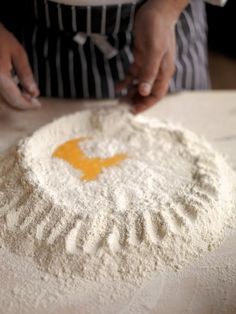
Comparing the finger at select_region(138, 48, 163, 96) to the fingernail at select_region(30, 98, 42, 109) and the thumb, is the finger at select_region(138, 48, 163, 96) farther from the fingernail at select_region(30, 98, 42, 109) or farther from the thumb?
the fingernail at select_region(30, 98, 42, 109)

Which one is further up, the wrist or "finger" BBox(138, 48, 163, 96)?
the wrist

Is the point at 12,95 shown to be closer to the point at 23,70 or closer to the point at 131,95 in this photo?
the point at 23,70

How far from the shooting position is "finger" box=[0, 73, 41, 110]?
0.98 meters

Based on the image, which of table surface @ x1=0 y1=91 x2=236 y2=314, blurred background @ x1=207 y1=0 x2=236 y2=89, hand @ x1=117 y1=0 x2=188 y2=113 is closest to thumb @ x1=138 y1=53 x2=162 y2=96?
hand @ x1=117 y1=0 x2=188 y2=113

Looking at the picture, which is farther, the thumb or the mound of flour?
the thumb

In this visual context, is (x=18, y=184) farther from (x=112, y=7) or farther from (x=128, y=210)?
(x=112, y=7)

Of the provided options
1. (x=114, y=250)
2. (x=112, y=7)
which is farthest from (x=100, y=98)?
(x=114, y=250)

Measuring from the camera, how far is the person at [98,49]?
1.00m

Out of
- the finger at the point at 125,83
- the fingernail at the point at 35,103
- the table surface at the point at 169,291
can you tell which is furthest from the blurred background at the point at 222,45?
the table surface at the point at 169,291

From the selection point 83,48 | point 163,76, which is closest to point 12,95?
point 83,48

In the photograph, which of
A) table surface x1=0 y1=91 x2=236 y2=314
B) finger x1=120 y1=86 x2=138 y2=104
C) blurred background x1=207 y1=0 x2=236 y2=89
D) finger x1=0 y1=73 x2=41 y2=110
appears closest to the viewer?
table surface x1=0 y1=91 x2=236 y2=314

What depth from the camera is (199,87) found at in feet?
4.13

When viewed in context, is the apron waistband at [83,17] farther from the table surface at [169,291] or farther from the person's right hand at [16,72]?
the table surface at [169,291]

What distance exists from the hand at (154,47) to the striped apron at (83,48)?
71mm
